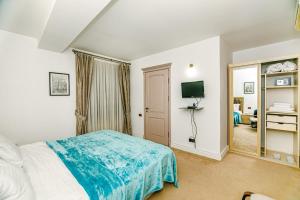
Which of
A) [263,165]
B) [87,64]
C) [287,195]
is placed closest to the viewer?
[287,195]

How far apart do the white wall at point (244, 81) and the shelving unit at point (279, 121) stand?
180 mm

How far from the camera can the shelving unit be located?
8.98 ft

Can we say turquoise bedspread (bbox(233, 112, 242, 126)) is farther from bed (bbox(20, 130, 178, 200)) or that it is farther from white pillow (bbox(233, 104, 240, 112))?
bed (bbox(20, 130, 178, 200))

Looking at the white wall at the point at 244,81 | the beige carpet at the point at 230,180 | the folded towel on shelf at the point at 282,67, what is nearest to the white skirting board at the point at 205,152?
the beige carpet at the point at 230,180

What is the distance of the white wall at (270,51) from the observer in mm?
3035

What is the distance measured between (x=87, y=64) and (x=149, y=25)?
1963 millimetres

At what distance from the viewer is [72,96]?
10.9 ft

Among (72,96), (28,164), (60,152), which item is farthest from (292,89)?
(72,96)

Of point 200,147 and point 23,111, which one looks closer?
point 23,111

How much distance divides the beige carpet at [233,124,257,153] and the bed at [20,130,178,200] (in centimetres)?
222

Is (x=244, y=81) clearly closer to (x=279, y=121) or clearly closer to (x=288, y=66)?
(x=288, y=66)

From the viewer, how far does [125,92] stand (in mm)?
4410

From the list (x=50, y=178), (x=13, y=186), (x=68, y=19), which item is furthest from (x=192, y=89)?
(x=13, y=186)

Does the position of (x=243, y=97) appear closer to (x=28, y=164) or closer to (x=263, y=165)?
(x=263, y=165)
